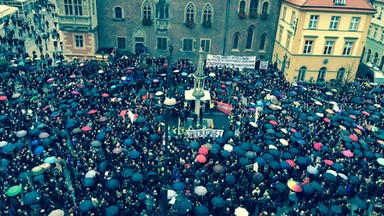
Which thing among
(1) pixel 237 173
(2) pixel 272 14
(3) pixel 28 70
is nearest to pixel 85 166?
(1) pixel 237 173

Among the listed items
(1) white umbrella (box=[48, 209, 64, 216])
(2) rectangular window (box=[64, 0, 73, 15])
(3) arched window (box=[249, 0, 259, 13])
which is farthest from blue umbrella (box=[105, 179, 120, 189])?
(3) arched window (box=[249, 0, 259, 13])

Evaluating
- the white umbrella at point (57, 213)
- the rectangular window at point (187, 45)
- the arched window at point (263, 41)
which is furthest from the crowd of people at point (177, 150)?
the arched window at point (263, 41)

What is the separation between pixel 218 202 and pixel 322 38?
88.4 feet

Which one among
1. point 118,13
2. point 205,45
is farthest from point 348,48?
point 118,13

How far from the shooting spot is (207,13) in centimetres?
4069

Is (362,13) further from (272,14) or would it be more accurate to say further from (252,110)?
(252,110)

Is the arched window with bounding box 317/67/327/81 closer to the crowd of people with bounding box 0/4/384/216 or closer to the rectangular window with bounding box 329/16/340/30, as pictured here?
the rectangular window with bounding box 329/16/340/30

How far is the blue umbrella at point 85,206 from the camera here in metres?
15.7

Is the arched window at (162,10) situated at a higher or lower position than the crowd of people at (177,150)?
higher

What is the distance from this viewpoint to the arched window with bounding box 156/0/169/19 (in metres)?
39.9

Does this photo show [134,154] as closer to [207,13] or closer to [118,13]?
[207,13]

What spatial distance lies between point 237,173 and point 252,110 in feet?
30.2

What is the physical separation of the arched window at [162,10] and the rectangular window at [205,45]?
231 inches

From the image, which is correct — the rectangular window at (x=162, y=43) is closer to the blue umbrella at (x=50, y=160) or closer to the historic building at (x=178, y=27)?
the historic building at (x=178, y=27)
